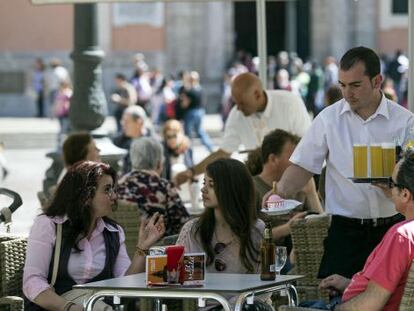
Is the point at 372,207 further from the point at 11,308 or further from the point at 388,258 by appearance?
the point at 11,308

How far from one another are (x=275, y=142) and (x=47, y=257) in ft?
7.78

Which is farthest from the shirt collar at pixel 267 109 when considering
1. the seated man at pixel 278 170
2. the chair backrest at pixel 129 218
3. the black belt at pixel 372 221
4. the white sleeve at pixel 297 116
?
the black belt at pixel 372 221

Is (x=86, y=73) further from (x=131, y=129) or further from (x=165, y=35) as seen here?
(x=165, y=35)

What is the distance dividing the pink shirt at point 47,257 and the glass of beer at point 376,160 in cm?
139

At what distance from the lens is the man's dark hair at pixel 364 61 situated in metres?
6.86

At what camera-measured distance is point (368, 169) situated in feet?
22.0

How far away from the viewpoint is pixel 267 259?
634 cm

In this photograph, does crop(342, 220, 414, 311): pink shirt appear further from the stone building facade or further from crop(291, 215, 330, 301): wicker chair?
the stone building facade

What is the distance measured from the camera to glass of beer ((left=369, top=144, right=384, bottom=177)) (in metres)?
6.70

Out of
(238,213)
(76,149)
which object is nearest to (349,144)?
(238,213)

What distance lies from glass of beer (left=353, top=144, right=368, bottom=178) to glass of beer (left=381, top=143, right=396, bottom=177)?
0.29 ft

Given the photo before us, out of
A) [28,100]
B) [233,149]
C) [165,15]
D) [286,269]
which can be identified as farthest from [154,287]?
[165,15]

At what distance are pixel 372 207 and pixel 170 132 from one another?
865cm

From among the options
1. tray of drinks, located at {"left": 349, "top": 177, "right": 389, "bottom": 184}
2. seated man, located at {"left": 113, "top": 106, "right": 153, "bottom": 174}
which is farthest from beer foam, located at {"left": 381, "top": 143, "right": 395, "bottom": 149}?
seated man, located at {"left": 113, "top": 106, "right": 153, "bottom": 174}
